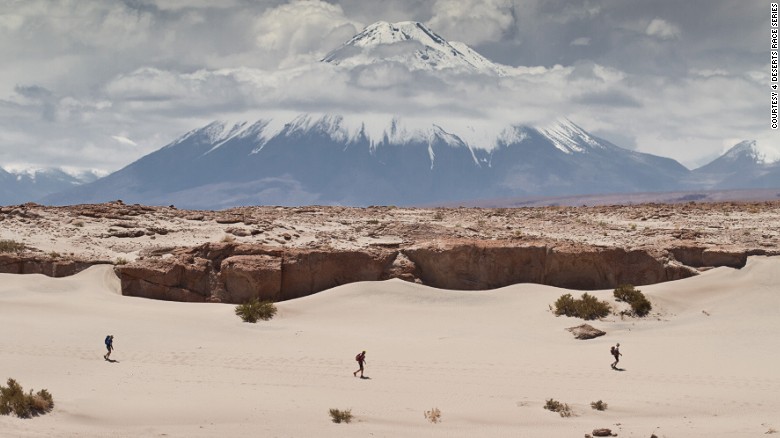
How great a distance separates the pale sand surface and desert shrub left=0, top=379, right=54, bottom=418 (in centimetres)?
19

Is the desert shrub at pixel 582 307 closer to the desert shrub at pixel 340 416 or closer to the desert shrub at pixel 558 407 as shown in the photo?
the desert shrub at pixel 558 407

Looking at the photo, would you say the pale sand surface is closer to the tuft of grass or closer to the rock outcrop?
the tuft of grass

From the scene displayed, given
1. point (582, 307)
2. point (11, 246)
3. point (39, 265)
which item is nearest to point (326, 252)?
point (582, 307)

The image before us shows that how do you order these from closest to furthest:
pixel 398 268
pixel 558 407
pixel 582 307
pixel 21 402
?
pixel 21 402 → pixel 558 407 → pixel 582 307 → pixel 398 268

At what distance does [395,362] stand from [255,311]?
13.9 ft

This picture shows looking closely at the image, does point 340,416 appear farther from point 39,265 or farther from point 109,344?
point 39,265

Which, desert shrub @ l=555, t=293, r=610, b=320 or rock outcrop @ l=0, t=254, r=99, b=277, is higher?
rock outcrop @ l=0, t=254, r=99, b=277

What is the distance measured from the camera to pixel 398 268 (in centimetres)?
2594

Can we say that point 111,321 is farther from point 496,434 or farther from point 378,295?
point 496,434

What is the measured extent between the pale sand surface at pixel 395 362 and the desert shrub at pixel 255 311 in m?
0.22

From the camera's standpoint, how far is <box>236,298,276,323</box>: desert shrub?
74.9 ft

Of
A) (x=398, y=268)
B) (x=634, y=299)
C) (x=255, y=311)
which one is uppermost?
(x=398, y=268)

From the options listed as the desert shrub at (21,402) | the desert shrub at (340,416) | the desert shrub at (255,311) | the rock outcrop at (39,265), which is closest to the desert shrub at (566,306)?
the desert shrub at (255,311)

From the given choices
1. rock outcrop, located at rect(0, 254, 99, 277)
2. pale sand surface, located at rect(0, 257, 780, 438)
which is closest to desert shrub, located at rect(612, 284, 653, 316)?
pale sand surface, located at rect(0, 257, 780, 438)
